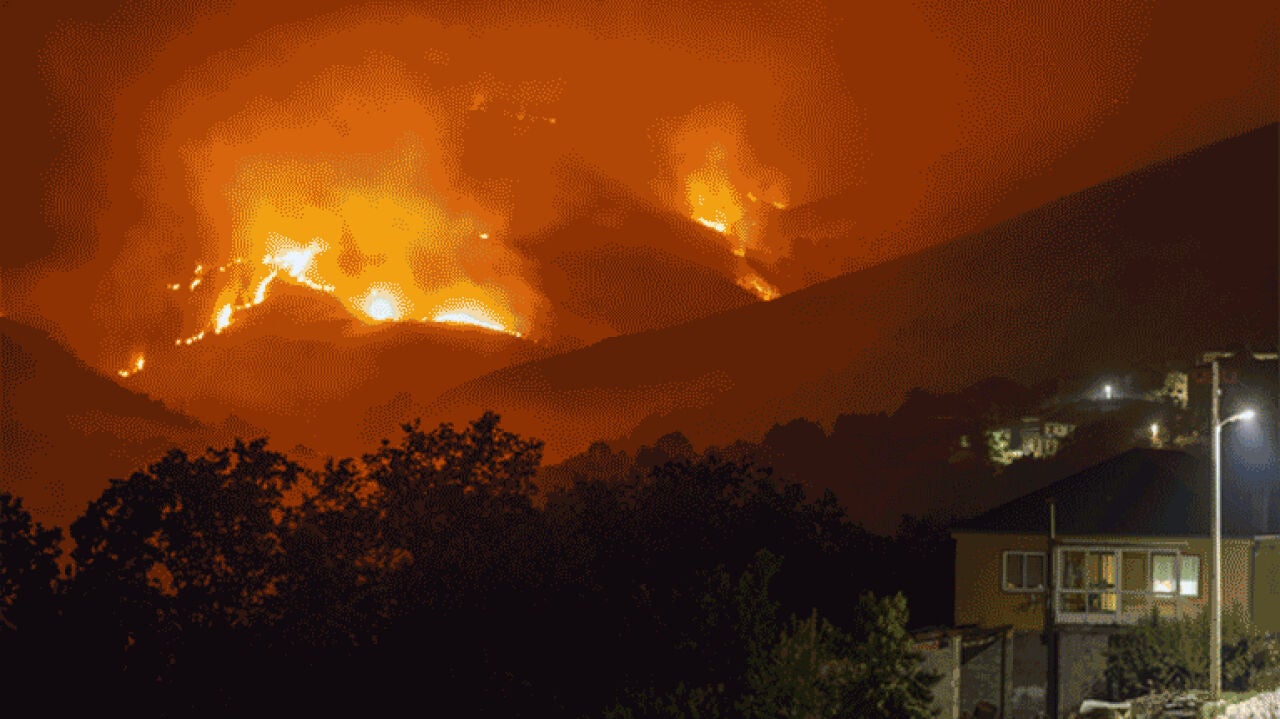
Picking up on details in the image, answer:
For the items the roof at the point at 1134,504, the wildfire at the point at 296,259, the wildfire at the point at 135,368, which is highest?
the wildfire at the point at 296,259

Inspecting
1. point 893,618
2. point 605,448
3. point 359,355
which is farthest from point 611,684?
point 359,355

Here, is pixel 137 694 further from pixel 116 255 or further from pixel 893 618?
pixel 116 255

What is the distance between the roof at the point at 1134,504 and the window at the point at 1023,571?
736mm

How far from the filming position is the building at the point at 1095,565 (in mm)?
36969

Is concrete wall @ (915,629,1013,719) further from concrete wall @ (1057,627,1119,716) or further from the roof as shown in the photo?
the roof

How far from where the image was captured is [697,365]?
178625 mm

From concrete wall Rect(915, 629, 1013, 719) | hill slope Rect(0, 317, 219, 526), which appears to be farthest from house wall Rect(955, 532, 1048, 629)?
hill slope Rect(0, 317, 219, 526)

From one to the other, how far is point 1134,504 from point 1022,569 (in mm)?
3643

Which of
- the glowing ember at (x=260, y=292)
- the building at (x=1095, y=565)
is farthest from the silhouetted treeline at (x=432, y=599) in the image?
the glowing ember at (x=260, y=292)

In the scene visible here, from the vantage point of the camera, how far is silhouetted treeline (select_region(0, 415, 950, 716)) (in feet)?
77.5

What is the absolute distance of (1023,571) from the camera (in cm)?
3919

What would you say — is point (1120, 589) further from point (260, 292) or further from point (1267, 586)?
point (260, 292)

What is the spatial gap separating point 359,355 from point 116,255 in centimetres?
3860

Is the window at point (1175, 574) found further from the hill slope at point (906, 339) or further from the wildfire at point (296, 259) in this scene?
the wildfire at point (296, 259)
